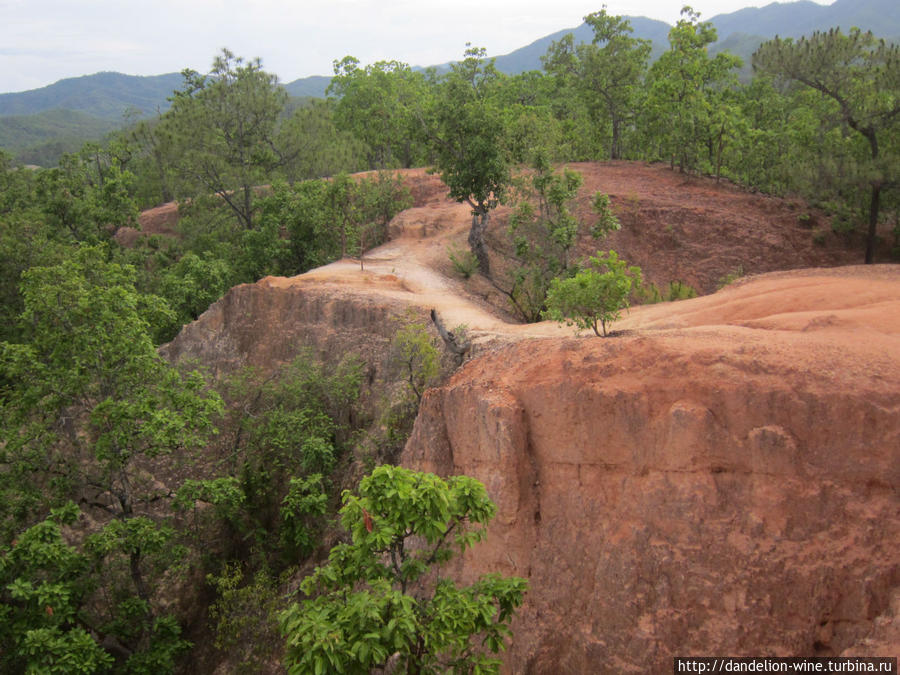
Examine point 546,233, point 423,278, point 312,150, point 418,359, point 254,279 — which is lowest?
point 254,279

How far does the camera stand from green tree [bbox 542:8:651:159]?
2906 cm

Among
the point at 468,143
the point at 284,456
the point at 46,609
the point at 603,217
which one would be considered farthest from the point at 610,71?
the point at 46,609

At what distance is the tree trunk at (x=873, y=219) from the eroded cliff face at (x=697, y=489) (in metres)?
11.2

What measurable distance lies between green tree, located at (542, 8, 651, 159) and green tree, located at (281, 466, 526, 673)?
28.0 m

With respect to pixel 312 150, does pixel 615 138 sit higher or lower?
lower

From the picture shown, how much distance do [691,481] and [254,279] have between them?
846 inches

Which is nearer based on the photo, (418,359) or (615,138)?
(418,359)

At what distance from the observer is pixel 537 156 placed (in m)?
18.7

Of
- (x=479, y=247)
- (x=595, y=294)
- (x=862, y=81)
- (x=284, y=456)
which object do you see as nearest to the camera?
(x=595, y=294)

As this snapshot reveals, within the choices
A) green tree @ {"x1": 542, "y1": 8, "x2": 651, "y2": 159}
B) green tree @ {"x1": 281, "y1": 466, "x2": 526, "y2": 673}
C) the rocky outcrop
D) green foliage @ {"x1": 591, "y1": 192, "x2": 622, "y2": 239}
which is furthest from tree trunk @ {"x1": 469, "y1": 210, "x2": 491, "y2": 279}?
green tree @ {"x1": 281, "y1": 466, "x2": 526, "y2": 673}

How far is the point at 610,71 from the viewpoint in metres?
29.1

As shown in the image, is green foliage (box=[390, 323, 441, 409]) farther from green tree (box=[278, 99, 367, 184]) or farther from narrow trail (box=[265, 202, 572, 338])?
green tree (box=[278, 99, 367, 184])

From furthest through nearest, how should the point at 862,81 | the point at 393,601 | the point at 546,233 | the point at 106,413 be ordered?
the point at 546,233, the point at 862,81, the point at 106,413, the point at 393,601

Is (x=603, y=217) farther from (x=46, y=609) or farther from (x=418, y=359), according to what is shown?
(x=46, y=609)
